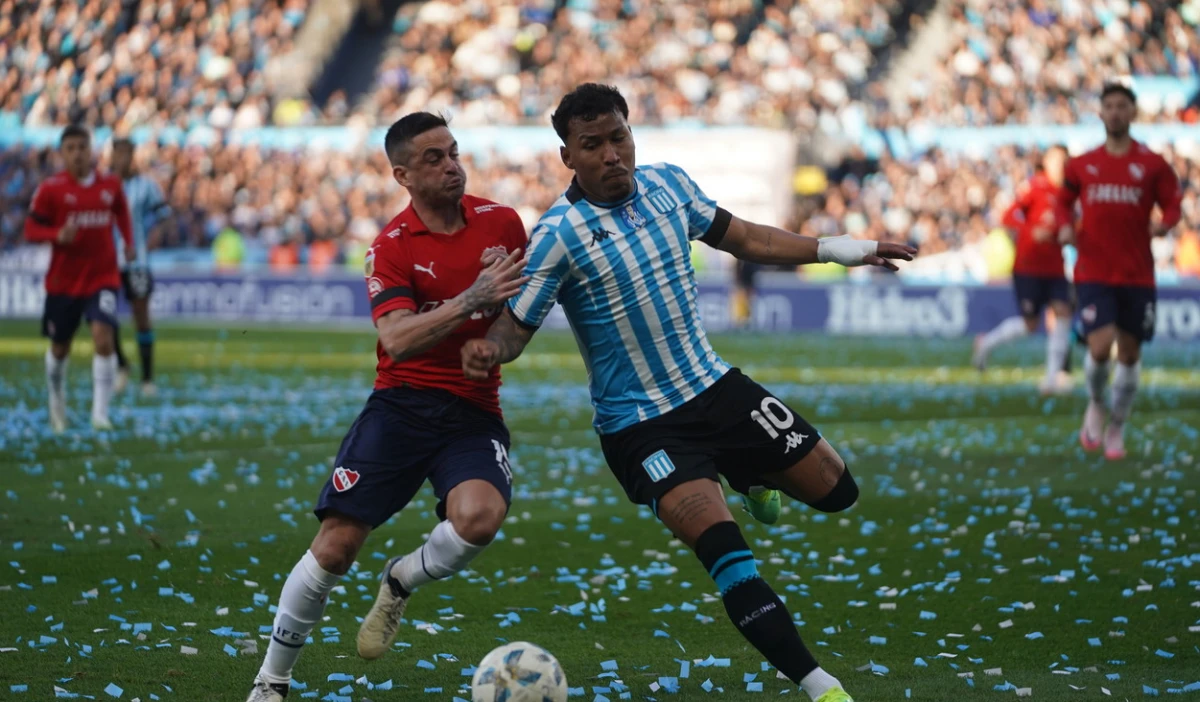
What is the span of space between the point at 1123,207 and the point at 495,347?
23.3 ft

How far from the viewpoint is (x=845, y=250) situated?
5.89m

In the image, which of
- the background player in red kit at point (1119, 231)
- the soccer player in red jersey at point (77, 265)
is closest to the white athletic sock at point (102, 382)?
the soccer player in red jersey at point (77, 265)

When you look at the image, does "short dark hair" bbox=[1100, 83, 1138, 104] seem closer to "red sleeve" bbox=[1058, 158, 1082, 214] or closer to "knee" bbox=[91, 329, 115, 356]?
"red sleeve" bbox=[1058, 158, 1082, 214]

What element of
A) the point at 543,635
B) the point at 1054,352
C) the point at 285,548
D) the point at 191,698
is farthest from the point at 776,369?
the point at 191,698

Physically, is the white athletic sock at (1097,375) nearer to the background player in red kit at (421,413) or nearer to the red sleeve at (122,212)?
the background player in red kit at (421,413)

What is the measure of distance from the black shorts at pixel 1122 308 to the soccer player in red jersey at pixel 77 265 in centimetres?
789

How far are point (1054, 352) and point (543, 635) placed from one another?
12.0 meters

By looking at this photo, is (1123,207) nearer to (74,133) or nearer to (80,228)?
(74,133)

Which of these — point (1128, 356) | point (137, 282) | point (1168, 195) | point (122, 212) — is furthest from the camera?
point (137, 282)

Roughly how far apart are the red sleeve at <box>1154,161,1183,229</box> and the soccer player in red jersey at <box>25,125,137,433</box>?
840 centimetres

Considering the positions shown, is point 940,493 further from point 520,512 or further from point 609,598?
point 609,598

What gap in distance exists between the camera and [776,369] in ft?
66.8

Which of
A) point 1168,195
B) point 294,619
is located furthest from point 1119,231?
point 294,619

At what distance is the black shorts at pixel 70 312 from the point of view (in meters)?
12.8
